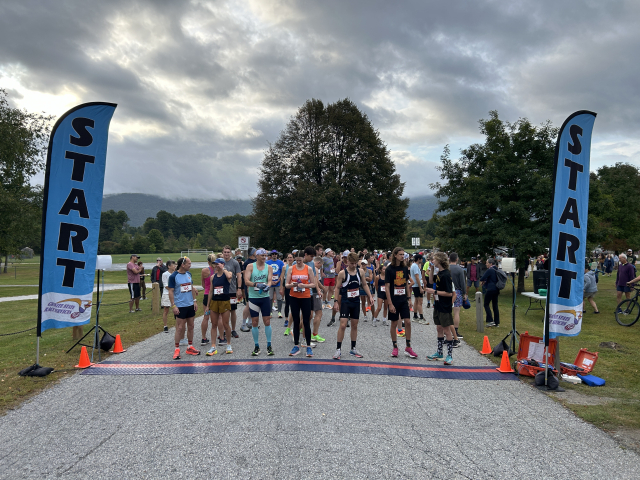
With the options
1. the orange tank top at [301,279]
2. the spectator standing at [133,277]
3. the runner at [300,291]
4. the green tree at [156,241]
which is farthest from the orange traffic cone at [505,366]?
the green tree at [156,241]

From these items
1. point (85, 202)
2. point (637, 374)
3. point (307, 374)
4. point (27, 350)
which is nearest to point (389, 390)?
point (307, 374)

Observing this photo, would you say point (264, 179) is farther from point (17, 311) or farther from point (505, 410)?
point (505, 410)

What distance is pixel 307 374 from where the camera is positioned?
689 centimetres

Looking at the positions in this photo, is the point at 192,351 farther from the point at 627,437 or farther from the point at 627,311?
the point at 627,311

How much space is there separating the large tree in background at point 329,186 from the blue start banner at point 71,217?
2566 centimetres

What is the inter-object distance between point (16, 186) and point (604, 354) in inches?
1528

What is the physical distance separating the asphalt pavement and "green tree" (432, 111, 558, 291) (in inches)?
698

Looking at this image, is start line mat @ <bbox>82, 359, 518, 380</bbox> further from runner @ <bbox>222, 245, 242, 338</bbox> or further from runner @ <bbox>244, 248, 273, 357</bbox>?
runner @ <bbox>222, 245, 242, 338</bbox>

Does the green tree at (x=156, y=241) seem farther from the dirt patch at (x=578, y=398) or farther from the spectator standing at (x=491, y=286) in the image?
the dirt patch at (x=578, y=398)

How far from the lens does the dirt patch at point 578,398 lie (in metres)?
5.76

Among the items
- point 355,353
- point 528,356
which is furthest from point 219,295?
point 528,356

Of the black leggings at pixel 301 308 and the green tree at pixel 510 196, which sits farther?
the green tree at pixel 510 196

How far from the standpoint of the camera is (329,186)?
1362 inches

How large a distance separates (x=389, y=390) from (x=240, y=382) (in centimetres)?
233
